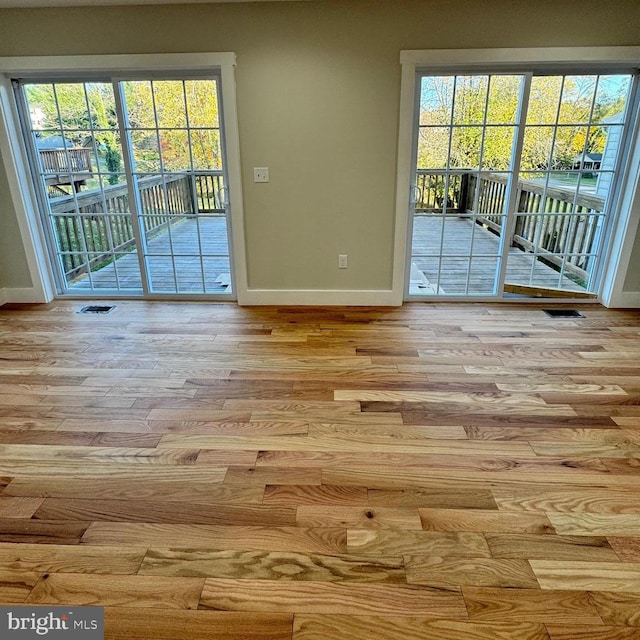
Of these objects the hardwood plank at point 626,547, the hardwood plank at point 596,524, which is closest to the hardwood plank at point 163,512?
the hardwood plank at point 596,524

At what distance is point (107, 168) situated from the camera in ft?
11.9

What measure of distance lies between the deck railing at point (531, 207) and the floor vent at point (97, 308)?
2.87m

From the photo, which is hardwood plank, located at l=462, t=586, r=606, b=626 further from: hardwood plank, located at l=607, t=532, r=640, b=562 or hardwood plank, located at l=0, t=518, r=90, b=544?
hardwood plank, located at l=0, t=518, r=90, b=544

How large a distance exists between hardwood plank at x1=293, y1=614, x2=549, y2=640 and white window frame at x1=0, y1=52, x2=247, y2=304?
116 inches

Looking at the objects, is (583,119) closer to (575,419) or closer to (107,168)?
(575,419)

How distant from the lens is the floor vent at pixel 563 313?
3469 millimetres

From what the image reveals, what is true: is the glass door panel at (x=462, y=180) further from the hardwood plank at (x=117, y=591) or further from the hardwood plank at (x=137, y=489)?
the hardwood plank at (x=117, y=591)

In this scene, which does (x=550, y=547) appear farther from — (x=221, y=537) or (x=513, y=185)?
(x=513, y=185)

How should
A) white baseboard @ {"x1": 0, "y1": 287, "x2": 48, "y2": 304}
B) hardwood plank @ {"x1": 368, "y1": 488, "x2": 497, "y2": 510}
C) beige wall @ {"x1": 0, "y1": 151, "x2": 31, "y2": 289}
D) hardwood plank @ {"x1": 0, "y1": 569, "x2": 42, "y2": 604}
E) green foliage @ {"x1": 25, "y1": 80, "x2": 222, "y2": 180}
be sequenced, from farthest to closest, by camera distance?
white baseboard @ {"x1": 0, "y1": 287, "x2": 48, "y2": 304} → beige wall @ {"x1": 0, "y1": 151, "x2": 31, "y2": 289} → green foliage @ {"x1": 25, "y1": 80, "x2": 222, "y2": 180} → hardwood plank @ {"x1": 368, "y1": 488, "x2": 497, "y2": 510} → hardwood plank @ {"x1": 0, "y1": 569, "x2": 42, "y2": 604}

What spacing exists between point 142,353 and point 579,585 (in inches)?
104

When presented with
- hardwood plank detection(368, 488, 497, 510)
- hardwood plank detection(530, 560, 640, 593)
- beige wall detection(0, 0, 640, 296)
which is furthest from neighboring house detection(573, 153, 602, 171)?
hardwood plank detection(530, 560, 640, 593)

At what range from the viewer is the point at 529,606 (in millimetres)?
1237

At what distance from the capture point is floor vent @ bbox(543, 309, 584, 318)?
347 centimetres

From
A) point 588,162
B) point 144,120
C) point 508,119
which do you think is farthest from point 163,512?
point 588,162
